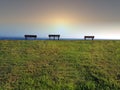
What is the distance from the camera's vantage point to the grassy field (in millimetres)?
17641

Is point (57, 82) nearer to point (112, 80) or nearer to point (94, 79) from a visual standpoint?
point (94, 79)

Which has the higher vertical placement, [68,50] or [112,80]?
[68,50]

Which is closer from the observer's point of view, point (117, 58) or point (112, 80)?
point (112, 80)

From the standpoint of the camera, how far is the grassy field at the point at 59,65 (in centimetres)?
1764

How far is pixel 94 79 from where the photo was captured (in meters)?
18.5

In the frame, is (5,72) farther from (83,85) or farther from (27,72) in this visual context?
(83,85)

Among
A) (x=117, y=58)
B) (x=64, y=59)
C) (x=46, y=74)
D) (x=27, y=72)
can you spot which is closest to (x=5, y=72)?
(x=27, y=72)

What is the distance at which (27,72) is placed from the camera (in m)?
19.1

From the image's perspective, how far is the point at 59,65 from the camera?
20.5 m

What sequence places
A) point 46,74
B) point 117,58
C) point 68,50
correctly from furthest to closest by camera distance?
point 68,50 < point 117,58 < point 46,74

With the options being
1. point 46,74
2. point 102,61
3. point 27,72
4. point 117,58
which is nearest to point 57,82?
point 46,74

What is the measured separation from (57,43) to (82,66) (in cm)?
555

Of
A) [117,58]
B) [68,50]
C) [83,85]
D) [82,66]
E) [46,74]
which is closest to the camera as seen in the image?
[83,85]

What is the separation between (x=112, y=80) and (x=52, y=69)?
4.44m
